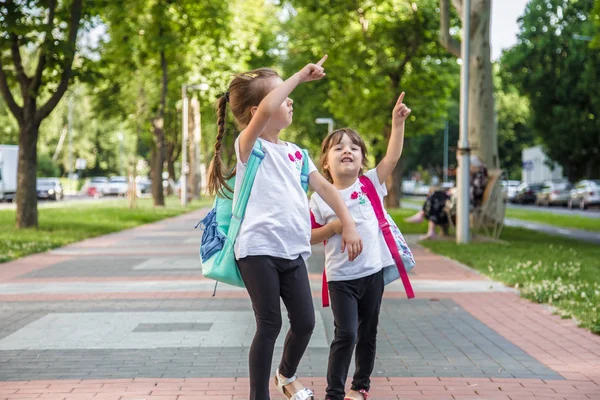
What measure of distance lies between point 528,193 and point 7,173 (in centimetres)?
2976

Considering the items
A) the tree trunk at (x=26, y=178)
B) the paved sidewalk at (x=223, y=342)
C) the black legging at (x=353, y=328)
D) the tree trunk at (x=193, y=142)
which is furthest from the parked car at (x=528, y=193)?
the black legging at (x=353, y=328)

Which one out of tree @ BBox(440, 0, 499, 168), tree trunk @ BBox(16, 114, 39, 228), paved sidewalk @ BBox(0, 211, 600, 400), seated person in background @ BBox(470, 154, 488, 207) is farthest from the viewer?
tree @ BBox(440, 0, 499, 168)

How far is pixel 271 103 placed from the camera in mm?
4082

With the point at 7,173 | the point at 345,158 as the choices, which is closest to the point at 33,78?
the point at 345,158

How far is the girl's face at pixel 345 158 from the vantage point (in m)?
4.75

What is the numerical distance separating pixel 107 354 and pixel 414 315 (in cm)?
300

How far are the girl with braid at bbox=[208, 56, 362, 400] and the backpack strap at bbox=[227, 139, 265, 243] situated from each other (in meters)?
0.02

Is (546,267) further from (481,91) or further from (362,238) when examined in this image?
(481,91)

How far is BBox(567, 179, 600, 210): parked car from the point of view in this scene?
45.2 meters

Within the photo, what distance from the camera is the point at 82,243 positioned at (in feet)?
60.8

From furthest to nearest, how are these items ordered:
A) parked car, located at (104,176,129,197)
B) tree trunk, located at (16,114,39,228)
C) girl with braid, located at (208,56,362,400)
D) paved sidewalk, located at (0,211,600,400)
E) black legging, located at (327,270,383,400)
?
parked car, located at (104,176,129,197)
tree trunk, located at (16,114,39,228)
paved sidewalk, located at (0,211,600,400)
black legging, located at (327,270,383,400)
girl with braid, located at (208,56,362,400)

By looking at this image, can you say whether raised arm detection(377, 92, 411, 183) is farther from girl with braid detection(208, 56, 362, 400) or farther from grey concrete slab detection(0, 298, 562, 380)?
grey concrete slab detection(0, 298, 562, 380)

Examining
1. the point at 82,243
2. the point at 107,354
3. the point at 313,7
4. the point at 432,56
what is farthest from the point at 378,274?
the point at 432,56

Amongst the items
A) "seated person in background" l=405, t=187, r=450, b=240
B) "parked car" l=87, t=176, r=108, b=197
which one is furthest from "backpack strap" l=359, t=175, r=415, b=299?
"parked car" l=87, t=176, r=108, b=197
